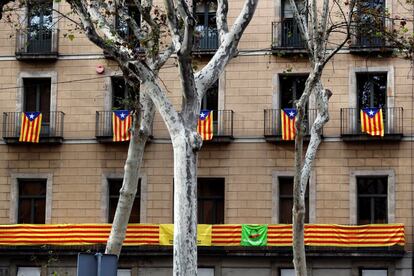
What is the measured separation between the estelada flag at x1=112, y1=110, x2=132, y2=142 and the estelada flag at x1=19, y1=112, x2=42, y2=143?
9.51ft

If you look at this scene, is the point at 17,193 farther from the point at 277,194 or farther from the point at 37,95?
the point at 277,194

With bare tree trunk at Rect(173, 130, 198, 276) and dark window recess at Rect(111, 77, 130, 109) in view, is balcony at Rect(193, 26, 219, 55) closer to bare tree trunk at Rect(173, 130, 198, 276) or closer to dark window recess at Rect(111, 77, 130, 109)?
dark window recess at Rect(111, 77, 130, 109)

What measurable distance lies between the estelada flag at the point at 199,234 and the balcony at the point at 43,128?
5352 millimetres

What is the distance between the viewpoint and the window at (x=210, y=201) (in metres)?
38.2

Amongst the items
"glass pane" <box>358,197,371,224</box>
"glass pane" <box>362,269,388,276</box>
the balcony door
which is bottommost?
"glass pane" <box>362,269,388,276</box>

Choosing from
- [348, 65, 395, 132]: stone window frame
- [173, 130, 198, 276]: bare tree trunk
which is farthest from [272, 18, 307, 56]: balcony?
[173, 130, 198, 276]: bare tree trunk

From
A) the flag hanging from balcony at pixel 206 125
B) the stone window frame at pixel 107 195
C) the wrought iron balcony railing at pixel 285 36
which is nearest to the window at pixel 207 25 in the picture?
the wrought iron balcony railing at pixel 285 36

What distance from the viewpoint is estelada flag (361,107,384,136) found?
36.3 metres

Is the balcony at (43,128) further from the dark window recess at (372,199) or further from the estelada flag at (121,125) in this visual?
the dark window recess at (372,199)

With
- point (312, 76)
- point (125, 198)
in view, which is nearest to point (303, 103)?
point (312, 76)

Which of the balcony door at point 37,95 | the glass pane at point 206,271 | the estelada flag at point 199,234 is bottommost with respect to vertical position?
the glass pane at point 206,271

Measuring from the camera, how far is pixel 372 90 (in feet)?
124

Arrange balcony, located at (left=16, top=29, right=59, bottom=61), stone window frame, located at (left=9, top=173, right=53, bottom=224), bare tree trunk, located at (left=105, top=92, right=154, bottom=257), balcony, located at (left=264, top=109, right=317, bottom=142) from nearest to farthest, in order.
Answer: bare tree trunk, located at (left=105, top=92, right=154, bottom=257)
balcony, located at (left=264, top=109, right=317, bottom=142)
stone window frame, located at (left=9, top=173, right=53, bottom=224)
balcony, located at (left=16, top=29, right=59, bottom=61)

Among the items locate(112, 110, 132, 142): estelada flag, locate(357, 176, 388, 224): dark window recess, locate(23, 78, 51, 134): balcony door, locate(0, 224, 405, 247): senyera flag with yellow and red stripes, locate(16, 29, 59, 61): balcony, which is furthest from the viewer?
locate(23, 78, 51, 134): balcony door
